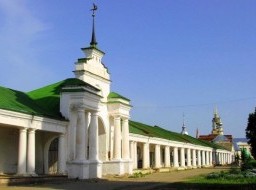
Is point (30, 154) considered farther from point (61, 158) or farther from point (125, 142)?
point (125, 142)

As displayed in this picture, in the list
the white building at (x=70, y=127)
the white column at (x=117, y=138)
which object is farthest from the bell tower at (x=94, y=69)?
the white column at (x=117, y=138)

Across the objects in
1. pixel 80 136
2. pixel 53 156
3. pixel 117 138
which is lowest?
pixel 53 156

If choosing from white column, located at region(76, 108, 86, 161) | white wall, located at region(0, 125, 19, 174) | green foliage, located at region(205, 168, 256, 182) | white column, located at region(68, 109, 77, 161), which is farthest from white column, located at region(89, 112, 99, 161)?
green foliage, located at region(205, 168, 256, 182)

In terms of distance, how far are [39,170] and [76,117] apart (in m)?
4.28

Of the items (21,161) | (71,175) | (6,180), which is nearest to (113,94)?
(71,175)

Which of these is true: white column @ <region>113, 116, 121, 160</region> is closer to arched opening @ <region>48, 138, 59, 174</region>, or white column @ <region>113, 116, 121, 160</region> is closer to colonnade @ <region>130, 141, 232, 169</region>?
arched opening @ <region>48, 138, 59, 174</region>

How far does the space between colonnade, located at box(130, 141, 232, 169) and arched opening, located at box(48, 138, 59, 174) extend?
12745mm

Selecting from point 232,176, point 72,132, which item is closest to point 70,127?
point 72,132

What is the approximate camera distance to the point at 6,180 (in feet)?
72.5

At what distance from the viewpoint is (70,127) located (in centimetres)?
2933

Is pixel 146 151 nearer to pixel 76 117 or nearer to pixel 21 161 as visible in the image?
pixel 76 117

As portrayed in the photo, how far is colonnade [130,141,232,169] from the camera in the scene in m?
46.0

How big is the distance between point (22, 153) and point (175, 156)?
35072 mm

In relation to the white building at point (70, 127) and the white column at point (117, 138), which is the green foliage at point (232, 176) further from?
the white column at point (117, 138)
